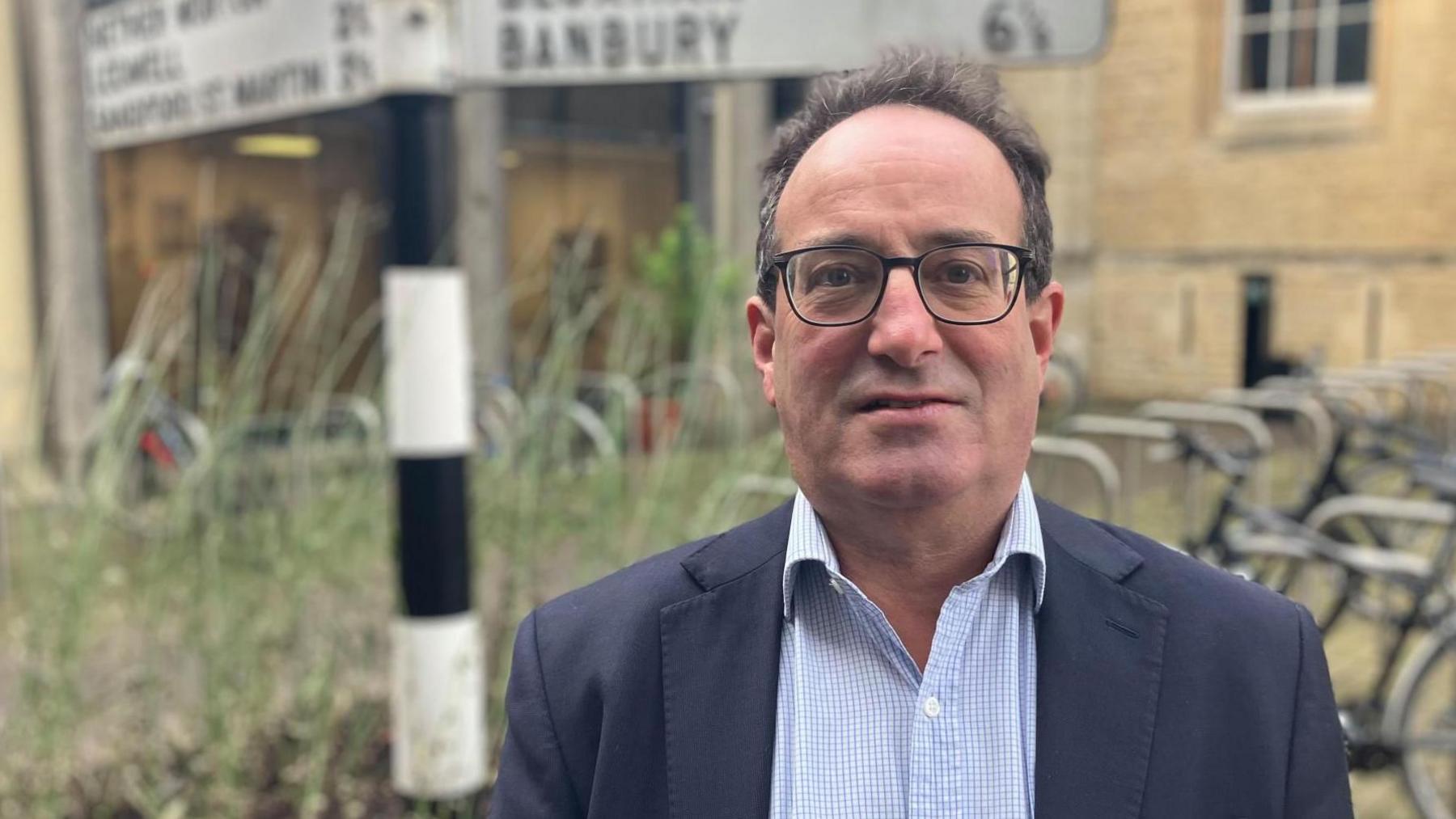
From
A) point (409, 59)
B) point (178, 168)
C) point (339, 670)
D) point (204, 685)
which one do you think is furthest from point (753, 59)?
point (178, 168)

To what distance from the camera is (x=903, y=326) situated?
1108mm

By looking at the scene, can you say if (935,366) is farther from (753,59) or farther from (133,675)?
(133,675)

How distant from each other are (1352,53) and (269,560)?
1455 cm

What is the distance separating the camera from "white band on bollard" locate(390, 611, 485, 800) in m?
2.96

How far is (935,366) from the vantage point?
1129 mm

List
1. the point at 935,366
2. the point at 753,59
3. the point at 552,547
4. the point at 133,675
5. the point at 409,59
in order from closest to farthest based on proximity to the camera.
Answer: the point at 935,366 → the point at 753,59 → the point at 409,59 → the point at 133,675 → the point at 552,547

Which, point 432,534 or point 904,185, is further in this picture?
point 432,534

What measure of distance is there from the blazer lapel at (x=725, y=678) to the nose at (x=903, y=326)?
269mm

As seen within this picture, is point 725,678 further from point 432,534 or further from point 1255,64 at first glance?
point 1255,64

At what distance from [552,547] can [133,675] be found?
42.1 inches

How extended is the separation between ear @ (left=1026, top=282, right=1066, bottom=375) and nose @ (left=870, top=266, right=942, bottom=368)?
0.15 m

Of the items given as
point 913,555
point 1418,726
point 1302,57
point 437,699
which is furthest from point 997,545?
point 1302,57

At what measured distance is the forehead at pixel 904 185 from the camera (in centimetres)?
113

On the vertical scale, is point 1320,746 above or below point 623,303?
below
